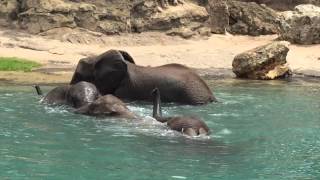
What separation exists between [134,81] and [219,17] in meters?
13.2

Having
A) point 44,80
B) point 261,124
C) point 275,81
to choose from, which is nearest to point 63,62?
point 44,80

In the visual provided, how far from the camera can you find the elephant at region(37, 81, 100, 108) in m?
12.6

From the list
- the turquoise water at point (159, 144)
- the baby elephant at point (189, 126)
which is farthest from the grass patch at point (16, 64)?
the baby elephant at point (189, 126)

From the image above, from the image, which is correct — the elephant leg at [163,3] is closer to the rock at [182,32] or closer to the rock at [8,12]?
the rock at [182,32]

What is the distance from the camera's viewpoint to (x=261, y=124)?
470 inches

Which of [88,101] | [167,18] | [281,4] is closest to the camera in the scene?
[88,101]

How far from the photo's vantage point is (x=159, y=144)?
984 cm

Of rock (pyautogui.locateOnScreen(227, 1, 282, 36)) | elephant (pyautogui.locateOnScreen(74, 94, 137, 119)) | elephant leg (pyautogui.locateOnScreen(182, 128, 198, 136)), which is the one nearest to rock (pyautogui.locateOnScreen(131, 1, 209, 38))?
rock (pyautogui.locateOnScreen(227, 1, 282, 36))

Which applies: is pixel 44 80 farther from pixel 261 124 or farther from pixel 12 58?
pixel 261 124

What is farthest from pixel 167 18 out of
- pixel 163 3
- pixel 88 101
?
pixel 88 101

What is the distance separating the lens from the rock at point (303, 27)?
2417 centimetres

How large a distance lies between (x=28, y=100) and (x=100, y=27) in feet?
36.9

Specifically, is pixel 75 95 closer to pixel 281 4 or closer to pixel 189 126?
pixel 189 126

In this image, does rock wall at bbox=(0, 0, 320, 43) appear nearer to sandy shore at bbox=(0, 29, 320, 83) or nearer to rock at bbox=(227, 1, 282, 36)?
rock at bbox=(227, 1, 282, 36)
